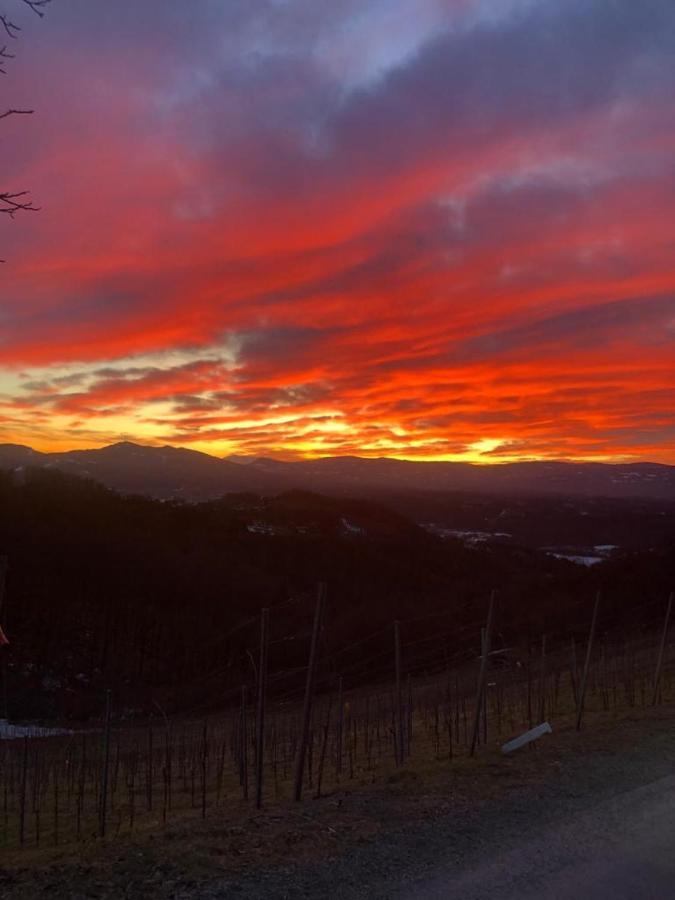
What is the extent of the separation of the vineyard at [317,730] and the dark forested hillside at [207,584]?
423cm

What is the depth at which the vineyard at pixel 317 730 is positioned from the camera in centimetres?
1011

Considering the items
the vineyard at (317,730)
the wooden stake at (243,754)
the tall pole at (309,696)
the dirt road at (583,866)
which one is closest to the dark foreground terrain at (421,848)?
the dirt road at (583,866)

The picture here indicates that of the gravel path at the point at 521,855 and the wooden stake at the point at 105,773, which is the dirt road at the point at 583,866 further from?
the wooden stake at the point at 105,773

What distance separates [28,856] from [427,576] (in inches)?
3547

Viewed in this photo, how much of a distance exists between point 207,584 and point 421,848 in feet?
257

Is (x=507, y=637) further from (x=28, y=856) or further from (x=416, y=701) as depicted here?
(x=28, y=856)

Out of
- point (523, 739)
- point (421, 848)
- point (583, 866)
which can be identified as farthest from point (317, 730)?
point (583, 866)

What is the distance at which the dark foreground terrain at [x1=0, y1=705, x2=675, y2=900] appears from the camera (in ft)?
16.1

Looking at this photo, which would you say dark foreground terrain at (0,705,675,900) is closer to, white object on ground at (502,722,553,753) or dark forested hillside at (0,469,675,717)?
white object on ground at (502,722,553,753)

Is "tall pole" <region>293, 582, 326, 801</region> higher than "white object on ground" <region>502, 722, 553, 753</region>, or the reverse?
"tall pole" <region>293, 582, 326, 801</region>

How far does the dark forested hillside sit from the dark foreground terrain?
23682mm

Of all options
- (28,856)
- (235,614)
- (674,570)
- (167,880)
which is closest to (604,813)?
(167,880)

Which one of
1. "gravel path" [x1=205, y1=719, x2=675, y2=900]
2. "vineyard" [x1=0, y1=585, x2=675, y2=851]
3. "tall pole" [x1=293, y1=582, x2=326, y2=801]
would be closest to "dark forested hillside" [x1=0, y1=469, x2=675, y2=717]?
"vineyard" [x1=0, y1=585, x2=675, y2=851]

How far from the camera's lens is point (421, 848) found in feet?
18.5
